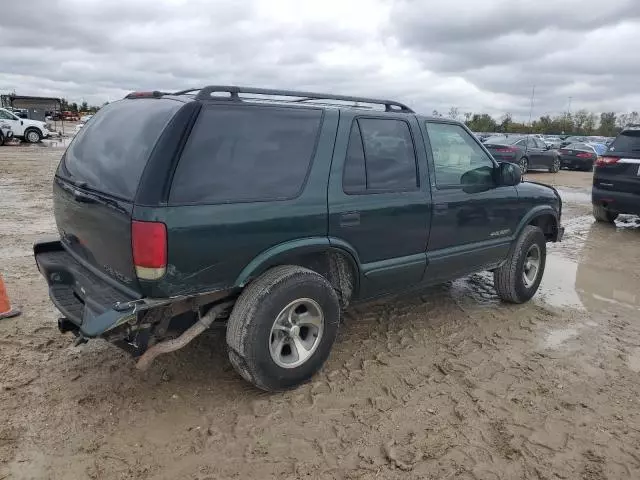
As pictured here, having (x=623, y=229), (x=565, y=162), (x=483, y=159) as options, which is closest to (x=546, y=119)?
(x=565, y=162)

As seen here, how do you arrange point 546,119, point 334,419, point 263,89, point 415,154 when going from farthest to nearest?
1. point 546,119
2. point 415,154
3. point 263,89
4. point 334,419

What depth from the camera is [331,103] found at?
3.91 metres

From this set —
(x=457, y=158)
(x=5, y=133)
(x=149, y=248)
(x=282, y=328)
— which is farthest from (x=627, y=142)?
(x=5, y=133)

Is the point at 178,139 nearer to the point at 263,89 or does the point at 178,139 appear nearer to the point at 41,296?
the point at 263,89

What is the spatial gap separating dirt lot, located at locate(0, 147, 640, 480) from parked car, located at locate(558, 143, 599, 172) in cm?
2134

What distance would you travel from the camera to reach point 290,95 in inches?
141

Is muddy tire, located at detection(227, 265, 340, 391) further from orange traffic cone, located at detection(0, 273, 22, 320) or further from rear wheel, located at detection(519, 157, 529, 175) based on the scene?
rear wheel, located at detection(519, 157, 529, 175)

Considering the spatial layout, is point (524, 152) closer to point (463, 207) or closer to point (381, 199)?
point (463, 207)

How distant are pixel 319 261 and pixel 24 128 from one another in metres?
27.2

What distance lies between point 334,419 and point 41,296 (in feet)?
10.7

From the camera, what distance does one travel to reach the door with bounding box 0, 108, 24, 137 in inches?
985

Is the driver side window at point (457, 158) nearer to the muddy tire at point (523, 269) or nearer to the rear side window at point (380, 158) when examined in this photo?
the rear side window at point (380, 158)

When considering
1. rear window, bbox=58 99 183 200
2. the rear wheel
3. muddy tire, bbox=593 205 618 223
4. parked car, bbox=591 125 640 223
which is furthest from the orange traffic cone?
the rear wheel

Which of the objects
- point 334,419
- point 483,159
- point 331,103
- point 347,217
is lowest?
point 334,419
